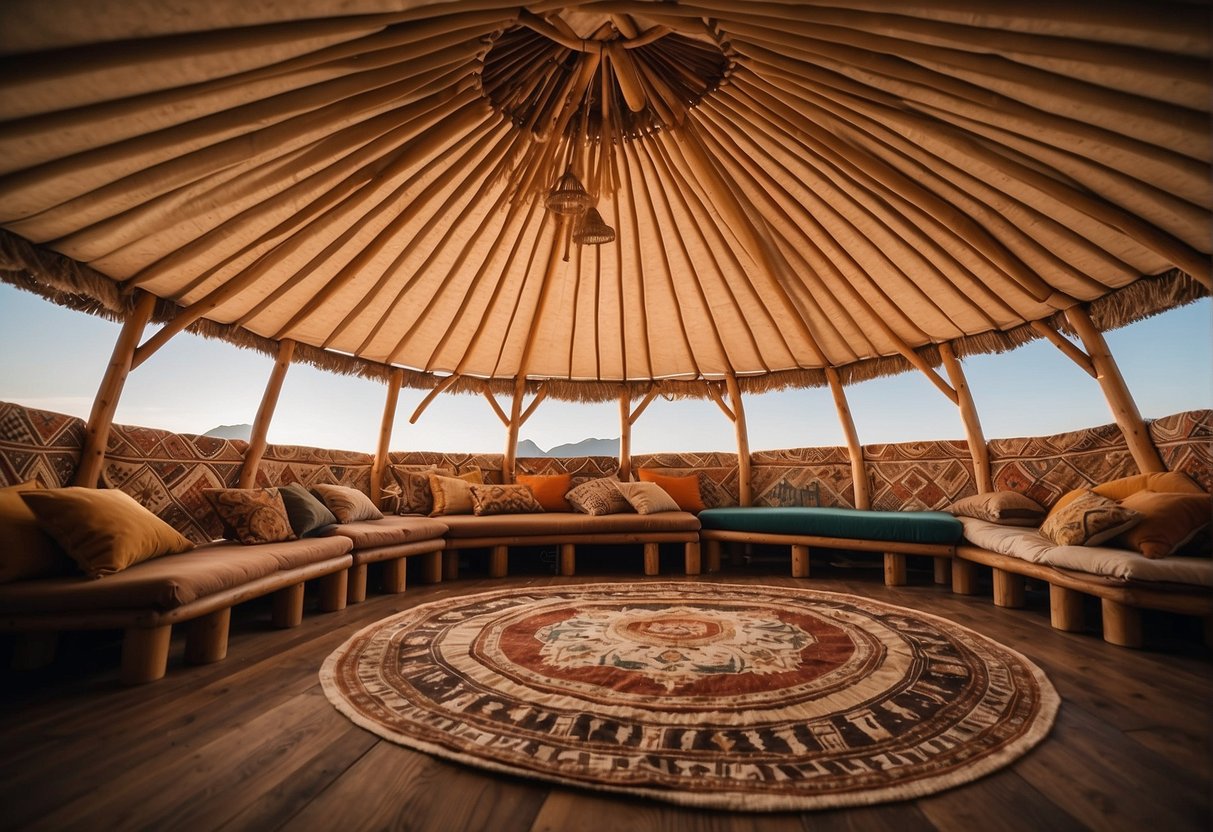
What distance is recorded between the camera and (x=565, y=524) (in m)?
4.51

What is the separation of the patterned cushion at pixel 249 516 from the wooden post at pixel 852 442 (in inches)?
182

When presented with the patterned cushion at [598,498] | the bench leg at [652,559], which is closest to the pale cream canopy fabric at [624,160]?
the patterned cushion at [598,498]

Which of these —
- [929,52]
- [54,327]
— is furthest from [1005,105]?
[54,327]

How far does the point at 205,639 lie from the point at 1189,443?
518 centimetres

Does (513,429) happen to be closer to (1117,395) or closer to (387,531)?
(387,531)

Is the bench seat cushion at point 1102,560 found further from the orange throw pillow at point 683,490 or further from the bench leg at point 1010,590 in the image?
the orange throw pillow at point 683,490

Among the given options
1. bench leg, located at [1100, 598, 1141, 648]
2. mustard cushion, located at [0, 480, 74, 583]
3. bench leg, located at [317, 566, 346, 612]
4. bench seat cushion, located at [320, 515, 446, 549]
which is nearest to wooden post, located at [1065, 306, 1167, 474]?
bench leg, located at [1100, 598, 1141, 648]

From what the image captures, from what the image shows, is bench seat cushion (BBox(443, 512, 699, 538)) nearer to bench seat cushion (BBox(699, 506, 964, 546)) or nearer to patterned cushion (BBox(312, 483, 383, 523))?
bench seat cushion (BBox(699, 506, 964, 546))

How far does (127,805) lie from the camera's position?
1274 mm

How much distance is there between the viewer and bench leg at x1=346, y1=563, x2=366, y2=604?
354cm

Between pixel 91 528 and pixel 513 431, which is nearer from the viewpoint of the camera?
pixel 91 528

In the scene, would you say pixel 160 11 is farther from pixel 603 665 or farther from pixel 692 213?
pixel 692 213

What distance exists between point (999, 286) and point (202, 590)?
4797mm

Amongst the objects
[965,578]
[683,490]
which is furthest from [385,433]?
[965,578]
